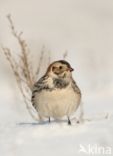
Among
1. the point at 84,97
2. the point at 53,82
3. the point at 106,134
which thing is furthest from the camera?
the point at 84,97

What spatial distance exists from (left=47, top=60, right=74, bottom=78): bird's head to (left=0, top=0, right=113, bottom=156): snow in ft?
1.35

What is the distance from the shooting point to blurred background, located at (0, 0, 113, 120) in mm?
11070

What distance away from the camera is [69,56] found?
12453 mm

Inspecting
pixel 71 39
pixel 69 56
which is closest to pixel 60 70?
pixel 69 56

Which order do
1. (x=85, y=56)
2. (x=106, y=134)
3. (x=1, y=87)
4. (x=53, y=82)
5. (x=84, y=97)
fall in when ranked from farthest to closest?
1. (x=85, y=56)
2. (x=1, y=87)
3. (x=84, y=97)
4. (x=53, y=82)
5. (x=106, y=134)

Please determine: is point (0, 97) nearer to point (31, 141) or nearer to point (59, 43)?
point (59, 43)

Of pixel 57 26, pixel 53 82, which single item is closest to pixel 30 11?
pixel 57 26

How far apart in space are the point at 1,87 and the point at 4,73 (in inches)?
9.9

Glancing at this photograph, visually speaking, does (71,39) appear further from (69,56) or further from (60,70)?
(60,70)

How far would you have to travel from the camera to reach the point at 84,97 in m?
10.9

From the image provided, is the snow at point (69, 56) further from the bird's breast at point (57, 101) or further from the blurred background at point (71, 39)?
the bird's breast at point (57, 101)

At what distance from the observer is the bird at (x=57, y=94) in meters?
7.30

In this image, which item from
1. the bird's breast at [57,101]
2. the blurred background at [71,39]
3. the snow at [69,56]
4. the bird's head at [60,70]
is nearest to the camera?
the snow at [69,56]

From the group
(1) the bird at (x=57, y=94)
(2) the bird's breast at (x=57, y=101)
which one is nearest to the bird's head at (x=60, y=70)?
(1) the bird at (x=57, y=94)
